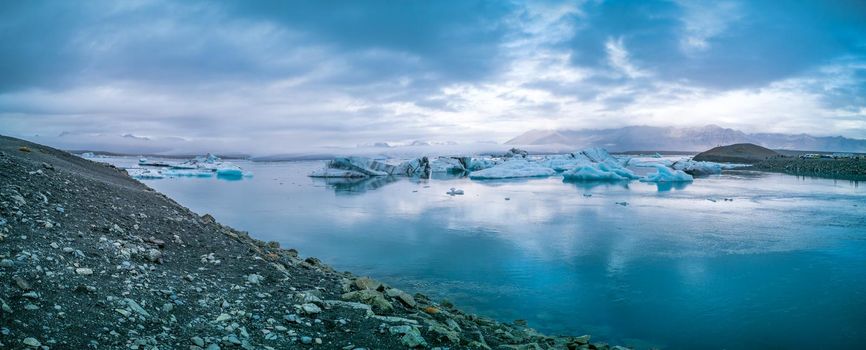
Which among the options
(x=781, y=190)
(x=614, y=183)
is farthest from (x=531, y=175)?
(x=781, y=190)

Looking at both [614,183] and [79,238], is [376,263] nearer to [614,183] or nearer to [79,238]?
[79,238]

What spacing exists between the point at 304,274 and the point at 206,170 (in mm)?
22430

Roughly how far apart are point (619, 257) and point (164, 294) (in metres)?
5.66

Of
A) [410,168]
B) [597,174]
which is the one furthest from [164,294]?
[410,168]

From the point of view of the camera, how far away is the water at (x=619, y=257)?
14.5ft

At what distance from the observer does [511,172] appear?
2269 cm

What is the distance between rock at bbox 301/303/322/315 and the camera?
2973 millimetres

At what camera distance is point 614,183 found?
19.4 meters

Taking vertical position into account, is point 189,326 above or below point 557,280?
above

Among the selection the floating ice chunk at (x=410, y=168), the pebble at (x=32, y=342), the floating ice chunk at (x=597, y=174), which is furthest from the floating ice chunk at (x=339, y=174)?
the pebble at (x=32, y=342)

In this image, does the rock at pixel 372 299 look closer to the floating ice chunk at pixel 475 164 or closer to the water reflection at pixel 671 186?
the water reflection at pixel 671 186

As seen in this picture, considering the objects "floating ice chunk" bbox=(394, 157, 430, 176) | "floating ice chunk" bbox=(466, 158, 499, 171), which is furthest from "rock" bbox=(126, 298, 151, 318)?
"floating ice chunk" bbox=(466, 158, 499, 171)

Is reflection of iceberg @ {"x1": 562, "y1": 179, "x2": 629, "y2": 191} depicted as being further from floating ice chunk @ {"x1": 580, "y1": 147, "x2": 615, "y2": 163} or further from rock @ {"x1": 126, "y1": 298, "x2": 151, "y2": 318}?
rock @ {"x1": 126, "y1": 298, "x2": 151, "y2": 318}

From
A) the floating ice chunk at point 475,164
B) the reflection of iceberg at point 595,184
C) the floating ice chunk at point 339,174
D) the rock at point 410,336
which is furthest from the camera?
the floating ice chunk at point 475,164
